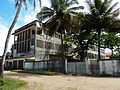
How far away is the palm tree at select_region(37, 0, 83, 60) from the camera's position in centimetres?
1600

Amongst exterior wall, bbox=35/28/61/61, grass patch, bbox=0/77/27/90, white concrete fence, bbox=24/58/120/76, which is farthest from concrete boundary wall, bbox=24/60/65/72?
grass patch, bbox=0/77/27/90

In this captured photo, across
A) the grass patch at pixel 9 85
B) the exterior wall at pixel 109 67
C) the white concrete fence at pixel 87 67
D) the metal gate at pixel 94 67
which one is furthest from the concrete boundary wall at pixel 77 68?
the grass patch at pixel 9 85

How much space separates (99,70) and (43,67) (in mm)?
9011

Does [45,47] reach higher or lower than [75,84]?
higher

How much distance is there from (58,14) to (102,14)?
6499 millimetres

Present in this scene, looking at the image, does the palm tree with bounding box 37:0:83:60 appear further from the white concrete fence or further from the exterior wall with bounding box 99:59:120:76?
the exterior wall with bounding box 99:59:120:76

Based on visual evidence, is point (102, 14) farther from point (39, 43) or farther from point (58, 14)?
point (39, 43)

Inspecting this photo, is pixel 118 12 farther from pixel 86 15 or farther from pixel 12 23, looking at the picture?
pixel 12 23

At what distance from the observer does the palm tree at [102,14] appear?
1455cm

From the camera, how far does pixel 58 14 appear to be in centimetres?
1638

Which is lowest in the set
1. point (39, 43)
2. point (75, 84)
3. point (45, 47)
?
point (75, 84)

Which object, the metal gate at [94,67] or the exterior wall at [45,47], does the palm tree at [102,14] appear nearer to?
the metal gate at [94,67]

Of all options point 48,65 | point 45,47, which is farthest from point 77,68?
point 45,47

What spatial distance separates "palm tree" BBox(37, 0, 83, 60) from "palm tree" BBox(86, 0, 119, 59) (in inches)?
98.5
